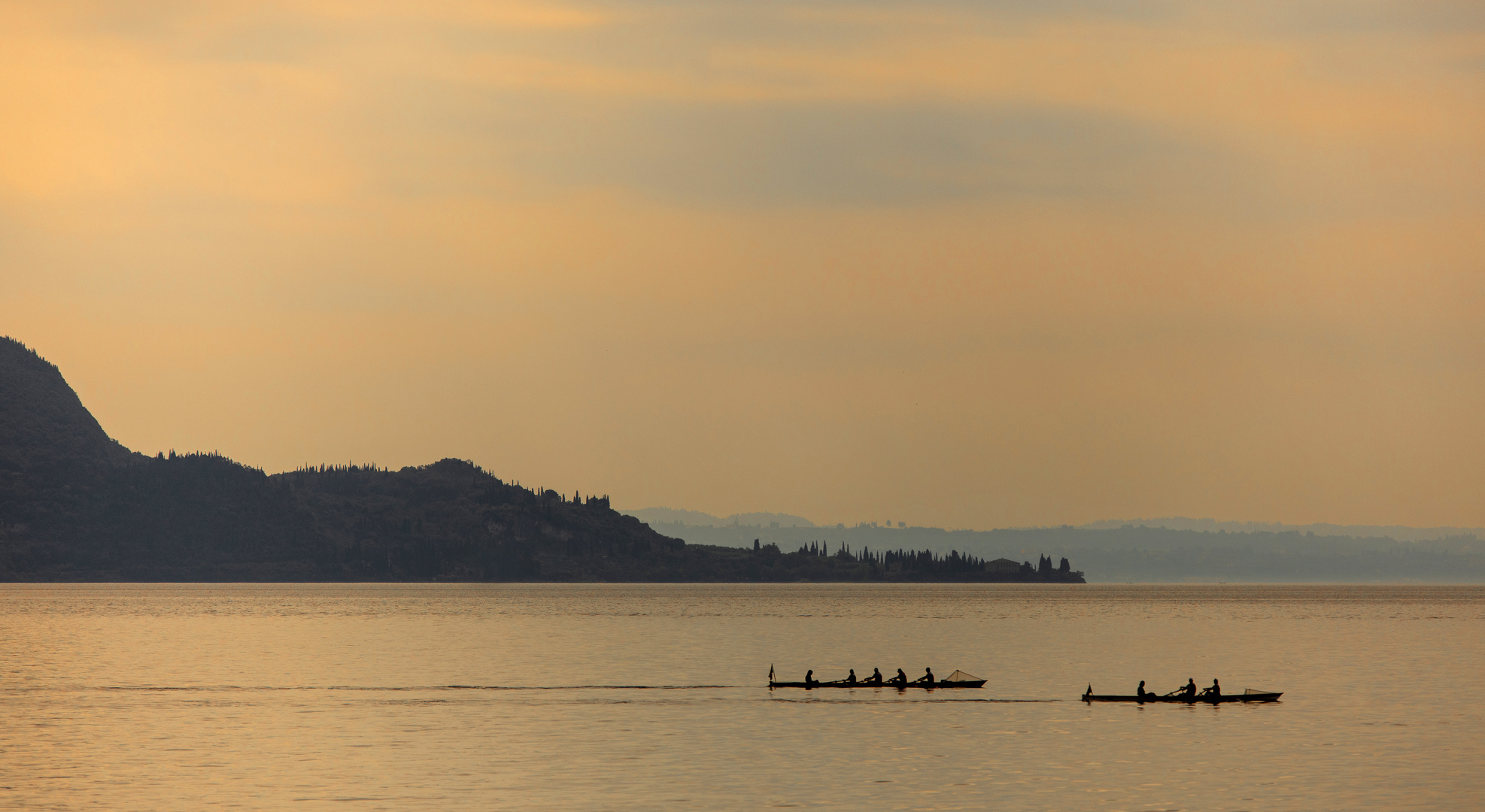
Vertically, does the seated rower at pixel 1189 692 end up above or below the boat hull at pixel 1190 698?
above

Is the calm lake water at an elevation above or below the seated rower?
below

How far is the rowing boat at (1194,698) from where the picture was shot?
115250mm

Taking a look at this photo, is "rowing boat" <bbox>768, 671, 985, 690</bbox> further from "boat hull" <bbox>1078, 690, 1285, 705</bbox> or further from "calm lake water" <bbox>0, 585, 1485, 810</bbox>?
"boat hull" <bbox>1078, 690, 1285, 705</bbox>

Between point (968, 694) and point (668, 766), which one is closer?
point (668, 766)

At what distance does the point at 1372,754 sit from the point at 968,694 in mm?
41974

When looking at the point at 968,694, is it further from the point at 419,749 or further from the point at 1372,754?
the point at 419,749

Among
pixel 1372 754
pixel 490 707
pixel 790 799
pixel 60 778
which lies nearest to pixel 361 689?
pixel 490 707

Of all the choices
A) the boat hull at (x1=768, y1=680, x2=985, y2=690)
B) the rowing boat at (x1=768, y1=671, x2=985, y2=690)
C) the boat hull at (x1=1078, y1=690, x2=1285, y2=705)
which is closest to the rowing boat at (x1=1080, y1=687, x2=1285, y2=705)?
the boat hull at (x1=1078, y1=690, x2=1285, y2=705)

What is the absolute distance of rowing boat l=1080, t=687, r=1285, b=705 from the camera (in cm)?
11525

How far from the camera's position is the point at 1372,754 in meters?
86.2

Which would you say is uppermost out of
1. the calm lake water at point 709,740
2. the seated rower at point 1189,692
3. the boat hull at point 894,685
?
the seated rower at point 1189,692

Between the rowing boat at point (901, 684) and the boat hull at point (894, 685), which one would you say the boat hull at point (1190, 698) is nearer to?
Result: the boat hull at point (894, 685)

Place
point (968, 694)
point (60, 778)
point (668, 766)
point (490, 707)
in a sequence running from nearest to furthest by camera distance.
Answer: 1. point (60, 778)
2. point (668, 766)
3. point (490, 707)
4. point (968, 694)

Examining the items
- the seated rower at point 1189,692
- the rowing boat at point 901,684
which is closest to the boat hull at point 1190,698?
the seated rower at point 1189,692
